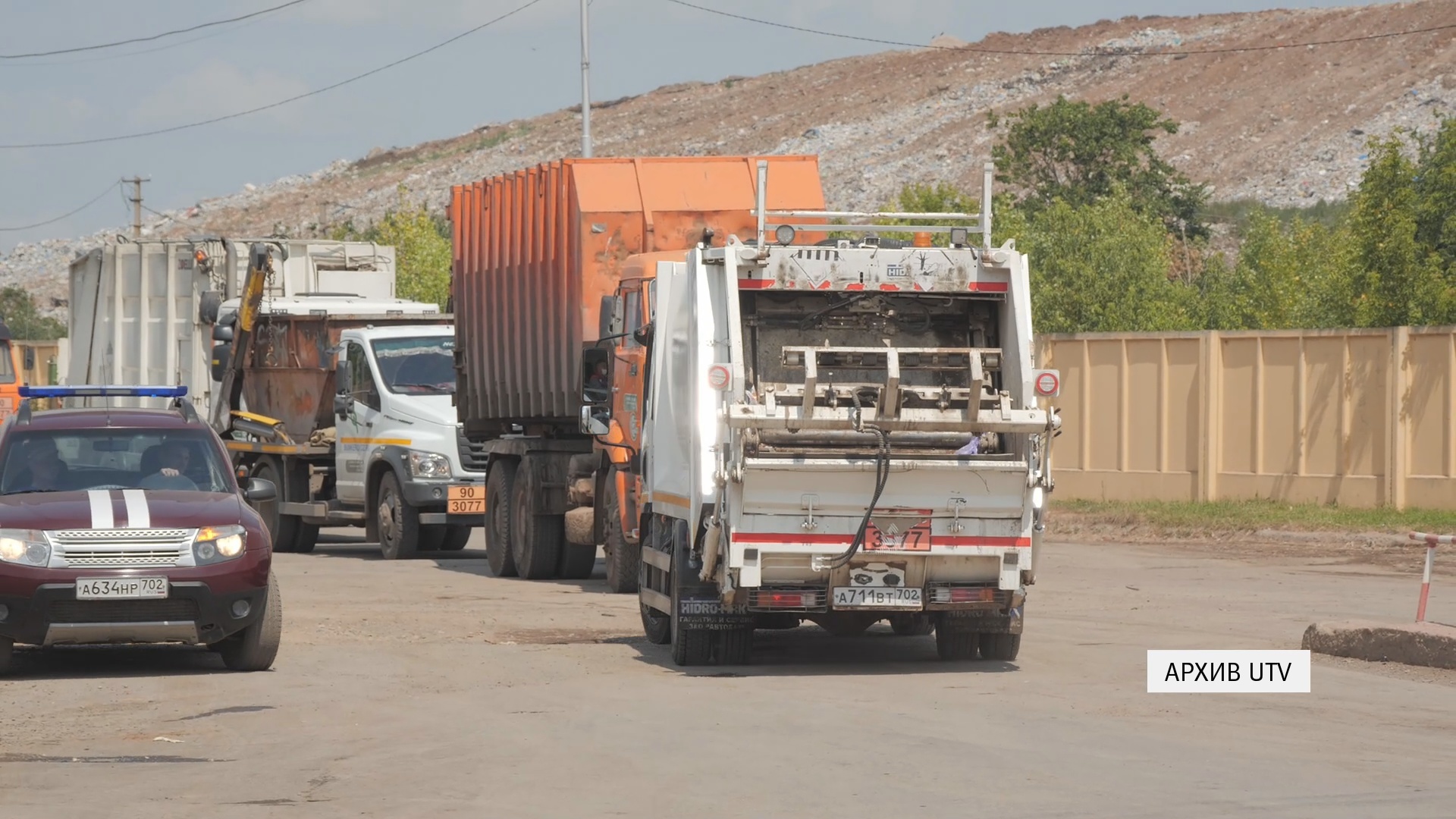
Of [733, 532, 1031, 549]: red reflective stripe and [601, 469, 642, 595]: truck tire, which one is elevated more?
[733, 532, 1031, 549]: red reflective stripe

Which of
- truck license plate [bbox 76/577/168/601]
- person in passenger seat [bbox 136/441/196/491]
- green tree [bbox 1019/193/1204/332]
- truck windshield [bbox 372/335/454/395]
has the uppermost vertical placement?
green tree [bbox 1019/193/1204/332]

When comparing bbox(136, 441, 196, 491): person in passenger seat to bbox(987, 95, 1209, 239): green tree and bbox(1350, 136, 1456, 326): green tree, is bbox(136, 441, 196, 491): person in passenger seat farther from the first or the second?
bbox(987, 95, 1209, 239): green tree

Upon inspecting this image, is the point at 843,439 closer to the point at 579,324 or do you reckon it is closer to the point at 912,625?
the point at 912,625

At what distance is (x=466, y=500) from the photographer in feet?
69.7

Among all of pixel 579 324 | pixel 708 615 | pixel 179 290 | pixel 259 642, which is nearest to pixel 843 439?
pixel 708 615

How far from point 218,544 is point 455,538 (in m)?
12.2

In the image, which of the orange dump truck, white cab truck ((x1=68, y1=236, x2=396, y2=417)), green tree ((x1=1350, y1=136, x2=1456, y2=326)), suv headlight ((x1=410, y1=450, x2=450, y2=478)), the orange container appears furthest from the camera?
white cab truck ((x1=68, y1=236, x2=396, y2=417))

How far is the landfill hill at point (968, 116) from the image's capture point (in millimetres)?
80750

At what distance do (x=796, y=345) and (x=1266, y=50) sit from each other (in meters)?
89.7

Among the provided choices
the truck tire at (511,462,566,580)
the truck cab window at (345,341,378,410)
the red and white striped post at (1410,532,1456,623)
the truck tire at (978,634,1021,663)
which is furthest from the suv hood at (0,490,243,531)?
the truck cab window at (345,341,378,410)

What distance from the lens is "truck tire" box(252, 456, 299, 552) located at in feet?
80.0

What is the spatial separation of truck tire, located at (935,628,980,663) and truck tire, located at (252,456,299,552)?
13.2 m

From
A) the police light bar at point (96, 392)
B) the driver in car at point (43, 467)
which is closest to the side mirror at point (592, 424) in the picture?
the police light bar at point (96, 392)

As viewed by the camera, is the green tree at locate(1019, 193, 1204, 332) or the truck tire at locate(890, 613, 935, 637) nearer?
the truck tire at locate(890, 613, 935, 637)
